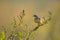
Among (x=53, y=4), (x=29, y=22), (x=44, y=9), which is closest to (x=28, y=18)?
(x=29, y=22)

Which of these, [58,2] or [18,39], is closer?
[18,39]

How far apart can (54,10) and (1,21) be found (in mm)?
567

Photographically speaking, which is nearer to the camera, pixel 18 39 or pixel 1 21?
pixel 18 39

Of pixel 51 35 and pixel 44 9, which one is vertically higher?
pixel 44 9

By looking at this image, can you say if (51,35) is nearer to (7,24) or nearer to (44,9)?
(44,9)

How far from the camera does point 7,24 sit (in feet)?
5.27

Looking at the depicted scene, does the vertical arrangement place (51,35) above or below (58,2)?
below

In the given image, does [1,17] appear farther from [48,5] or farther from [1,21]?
[48,5]

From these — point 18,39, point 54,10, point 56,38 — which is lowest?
point 56,38

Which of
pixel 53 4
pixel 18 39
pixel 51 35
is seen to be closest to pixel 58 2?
pixel 53 4

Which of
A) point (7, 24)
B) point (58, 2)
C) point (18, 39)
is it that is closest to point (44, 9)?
point (58, 2)

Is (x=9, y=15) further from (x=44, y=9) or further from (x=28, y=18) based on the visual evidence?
(x=44, y=9)

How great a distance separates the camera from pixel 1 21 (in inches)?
64.2

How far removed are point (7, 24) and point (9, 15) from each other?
0.10 m
